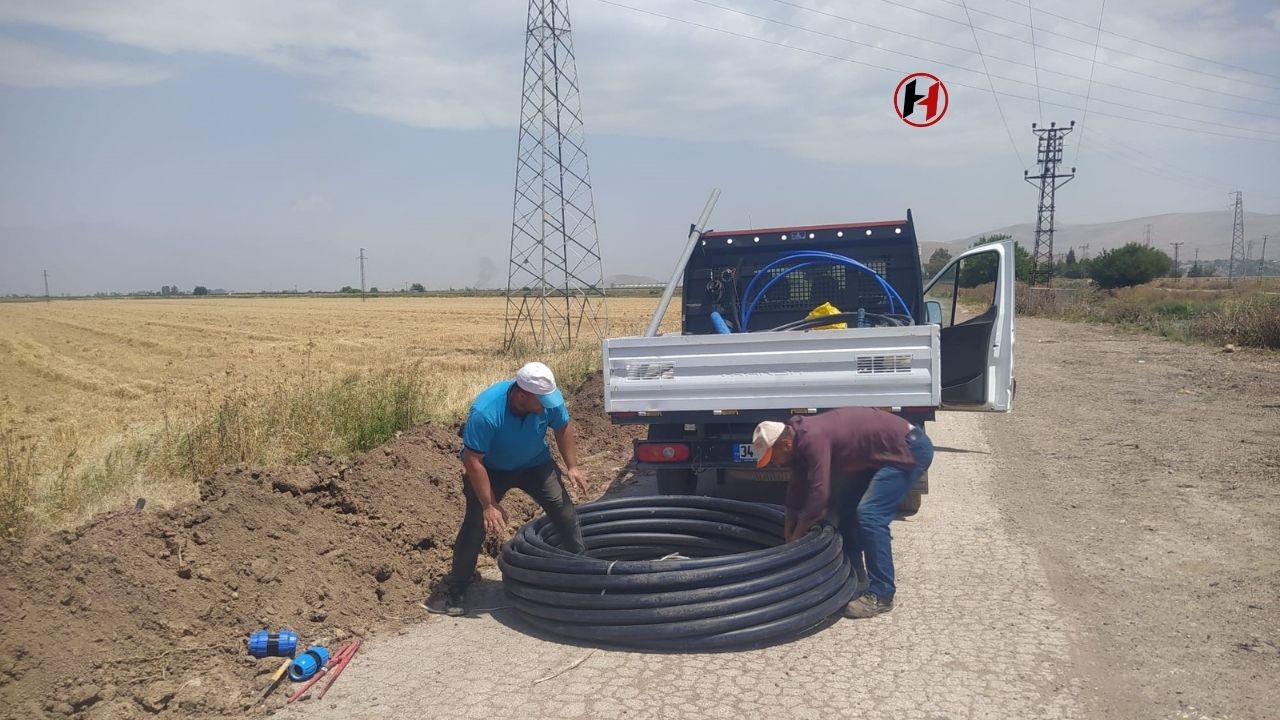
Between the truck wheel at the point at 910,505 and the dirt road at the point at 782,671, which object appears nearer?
the dirt road at the point at 782,671

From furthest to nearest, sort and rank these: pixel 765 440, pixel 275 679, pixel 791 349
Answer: pixel 791 349 < pixel 765 440 < pixel 275 679

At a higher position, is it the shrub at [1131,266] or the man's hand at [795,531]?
the shrub at [1131,266]

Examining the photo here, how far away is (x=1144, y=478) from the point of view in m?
9.08

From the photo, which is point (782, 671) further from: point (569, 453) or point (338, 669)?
point (338, 669)

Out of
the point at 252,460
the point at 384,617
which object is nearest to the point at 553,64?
the point at 252,460

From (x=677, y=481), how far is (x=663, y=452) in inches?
17.2

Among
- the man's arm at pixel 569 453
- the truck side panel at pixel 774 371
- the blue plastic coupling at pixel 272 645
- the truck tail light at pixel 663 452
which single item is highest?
the truck side panel at pixel 774 371

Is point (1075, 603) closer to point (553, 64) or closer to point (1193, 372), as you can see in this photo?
point (1193, 372)

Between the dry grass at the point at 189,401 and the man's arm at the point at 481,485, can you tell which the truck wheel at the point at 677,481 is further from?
the dry grass at the point at 189,401

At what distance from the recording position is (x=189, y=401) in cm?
1419

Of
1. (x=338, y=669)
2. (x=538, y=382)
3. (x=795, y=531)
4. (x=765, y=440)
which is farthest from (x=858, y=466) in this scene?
(x=338, y=669)

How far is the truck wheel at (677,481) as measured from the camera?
800 centimetres

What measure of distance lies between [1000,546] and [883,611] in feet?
5.74

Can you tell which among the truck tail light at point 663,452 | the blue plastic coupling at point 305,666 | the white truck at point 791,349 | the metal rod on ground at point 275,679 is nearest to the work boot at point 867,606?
the white truck at point 791,349
